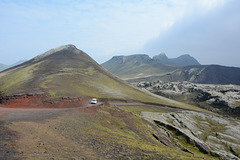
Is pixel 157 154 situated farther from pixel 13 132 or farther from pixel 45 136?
pixel 13 132

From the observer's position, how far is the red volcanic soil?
131 ft

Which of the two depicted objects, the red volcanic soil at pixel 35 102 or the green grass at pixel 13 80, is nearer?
the red volcanic soil at pixel 35 102

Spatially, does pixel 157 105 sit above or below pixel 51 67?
below

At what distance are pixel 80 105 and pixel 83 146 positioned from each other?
29.5 meters

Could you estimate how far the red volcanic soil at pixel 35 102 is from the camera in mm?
39844

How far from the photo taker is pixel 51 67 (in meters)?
96.2

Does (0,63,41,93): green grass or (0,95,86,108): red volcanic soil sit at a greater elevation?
(0,63,41,93): green grass

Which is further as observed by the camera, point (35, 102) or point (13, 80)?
point (13, 80)

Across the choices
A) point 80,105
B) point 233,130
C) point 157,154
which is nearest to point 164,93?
point 233,130

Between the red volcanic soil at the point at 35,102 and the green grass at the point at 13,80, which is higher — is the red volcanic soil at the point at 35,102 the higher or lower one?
the lower one

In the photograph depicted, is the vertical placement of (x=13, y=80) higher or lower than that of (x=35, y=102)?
higher

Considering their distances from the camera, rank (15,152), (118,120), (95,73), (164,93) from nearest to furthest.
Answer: (15,152) < (118,120) < (95,73) < (164,93)

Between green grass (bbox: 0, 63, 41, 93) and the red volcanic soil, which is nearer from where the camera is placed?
the red volcanic soil

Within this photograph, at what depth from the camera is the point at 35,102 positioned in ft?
137
